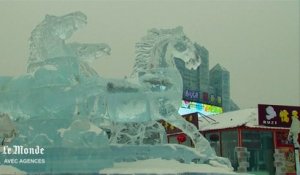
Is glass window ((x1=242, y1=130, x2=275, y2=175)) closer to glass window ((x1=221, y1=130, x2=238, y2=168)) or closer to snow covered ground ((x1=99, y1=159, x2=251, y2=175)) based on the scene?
glass window ((x1=221, y1=130, x2=238, y2=168))

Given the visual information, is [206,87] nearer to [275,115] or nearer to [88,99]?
[275,115]

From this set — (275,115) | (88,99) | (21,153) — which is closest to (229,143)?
(275,115)

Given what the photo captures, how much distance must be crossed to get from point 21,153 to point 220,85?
41.5 ft

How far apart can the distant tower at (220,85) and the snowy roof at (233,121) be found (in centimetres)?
453

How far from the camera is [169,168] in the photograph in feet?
20.1

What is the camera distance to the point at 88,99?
6.40 metres

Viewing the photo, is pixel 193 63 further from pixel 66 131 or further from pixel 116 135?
pixel 66 131

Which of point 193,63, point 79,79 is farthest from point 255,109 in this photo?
point 79,79

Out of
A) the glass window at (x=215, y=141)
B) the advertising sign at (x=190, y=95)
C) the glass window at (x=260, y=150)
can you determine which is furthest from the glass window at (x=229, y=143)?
the advertising sign at (x=190, y=95)

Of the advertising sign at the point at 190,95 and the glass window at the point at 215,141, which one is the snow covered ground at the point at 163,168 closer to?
the glass window at the point at 215,141

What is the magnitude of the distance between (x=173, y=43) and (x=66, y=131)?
2001 mm

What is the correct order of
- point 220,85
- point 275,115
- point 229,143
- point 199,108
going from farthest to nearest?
point 199,108, point 220,85, point 229,143, point 275,115

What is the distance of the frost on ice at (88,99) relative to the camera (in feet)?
20.4

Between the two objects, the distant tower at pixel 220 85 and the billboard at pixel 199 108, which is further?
the billboard at pixel 199 108
